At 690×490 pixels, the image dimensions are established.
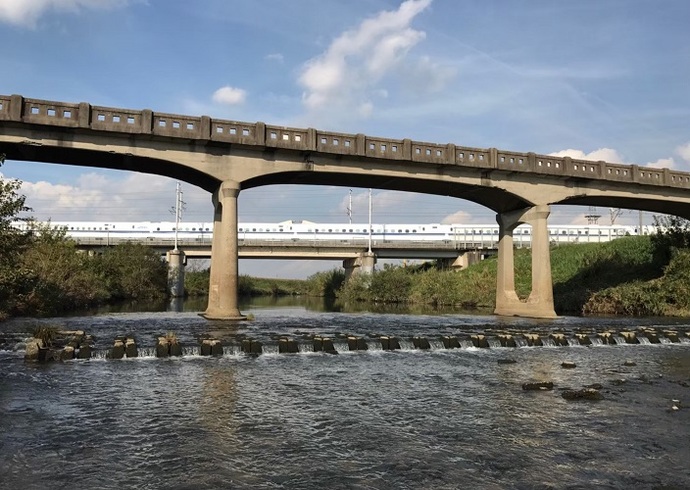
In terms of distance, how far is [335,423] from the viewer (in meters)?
10.3

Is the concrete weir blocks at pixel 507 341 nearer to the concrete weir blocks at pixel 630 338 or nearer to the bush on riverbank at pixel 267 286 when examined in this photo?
the concrete weir blocks at pixel 630 338

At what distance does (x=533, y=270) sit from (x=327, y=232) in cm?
4821

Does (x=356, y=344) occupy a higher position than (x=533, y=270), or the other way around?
(x=533, y=270)

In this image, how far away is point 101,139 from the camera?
28.5 metres

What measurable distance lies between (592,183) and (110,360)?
35936 mm

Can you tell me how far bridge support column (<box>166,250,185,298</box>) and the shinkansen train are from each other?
5.40 meters

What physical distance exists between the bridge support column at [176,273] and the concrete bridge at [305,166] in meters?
44.5

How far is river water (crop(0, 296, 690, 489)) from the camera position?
7648 mm

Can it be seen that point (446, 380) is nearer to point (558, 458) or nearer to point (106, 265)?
point (558, 458)

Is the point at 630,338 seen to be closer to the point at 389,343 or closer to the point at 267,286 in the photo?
the point at 389,343

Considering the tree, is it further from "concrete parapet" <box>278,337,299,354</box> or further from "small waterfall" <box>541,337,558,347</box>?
"small waterfall" <box>541,337,558,347</box>

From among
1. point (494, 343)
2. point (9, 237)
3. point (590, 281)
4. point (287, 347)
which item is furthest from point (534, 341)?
point (590, 281)

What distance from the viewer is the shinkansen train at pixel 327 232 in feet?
270

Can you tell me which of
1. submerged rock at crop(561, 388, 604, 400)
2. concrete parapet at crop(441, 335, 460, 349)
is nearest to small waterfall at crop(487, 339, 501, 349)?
concrete parapet at crop(441, 335, 460, 349)
